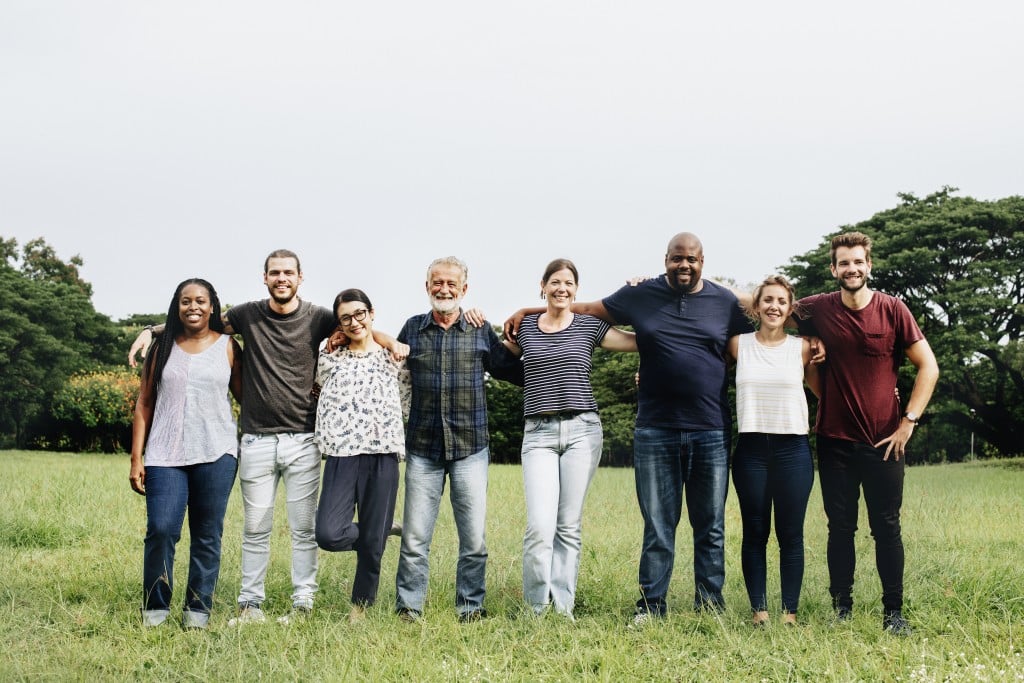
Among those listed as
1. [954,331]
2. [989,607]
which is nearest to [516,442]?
[954,331]

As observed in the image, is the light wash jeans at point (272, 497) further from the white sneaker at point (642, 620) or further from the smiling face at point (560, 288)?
the white sneaker at point (642, 620)

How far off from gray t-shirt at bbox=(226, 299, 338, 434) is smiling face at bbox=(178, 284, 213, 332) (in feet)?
0.47

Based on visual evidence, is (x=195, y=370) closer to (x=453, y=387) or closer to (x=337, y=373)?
(x=337, y=373)

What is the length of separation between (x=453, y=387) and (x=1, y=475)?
1062 centimetres

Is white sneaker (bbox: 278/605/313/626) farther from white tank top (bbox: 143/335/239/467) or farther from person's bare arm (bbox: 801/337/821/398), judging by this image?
person's bare arm (bbox: 801/337/821/398)

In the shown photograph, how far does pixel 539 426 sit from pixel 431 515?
840 millimetres

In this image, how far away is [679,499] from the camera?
17.7 ft

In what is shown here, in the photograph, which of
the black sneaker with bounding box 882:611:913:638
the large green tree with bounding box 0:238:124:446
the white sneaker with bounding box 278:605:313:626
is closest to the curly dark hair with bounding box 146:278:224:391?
the white sneaker with bounding box 278:605:313:626

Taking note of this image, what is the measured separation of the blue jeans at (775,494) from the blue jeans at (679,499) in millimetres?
134

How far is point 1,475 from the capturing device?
43.2 feet

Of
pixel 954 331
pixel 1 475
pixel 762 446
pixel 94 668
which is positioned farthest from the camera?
pixel 954 331

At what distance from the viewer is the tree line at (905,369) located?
2195 centimetres

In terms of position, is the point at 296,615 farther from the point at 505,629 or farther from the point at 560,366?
the point at 560,366

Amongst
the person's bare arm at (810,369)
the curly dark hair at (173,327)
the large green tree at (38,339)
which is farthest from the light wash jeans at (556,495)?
the large green tree at (38,339)
